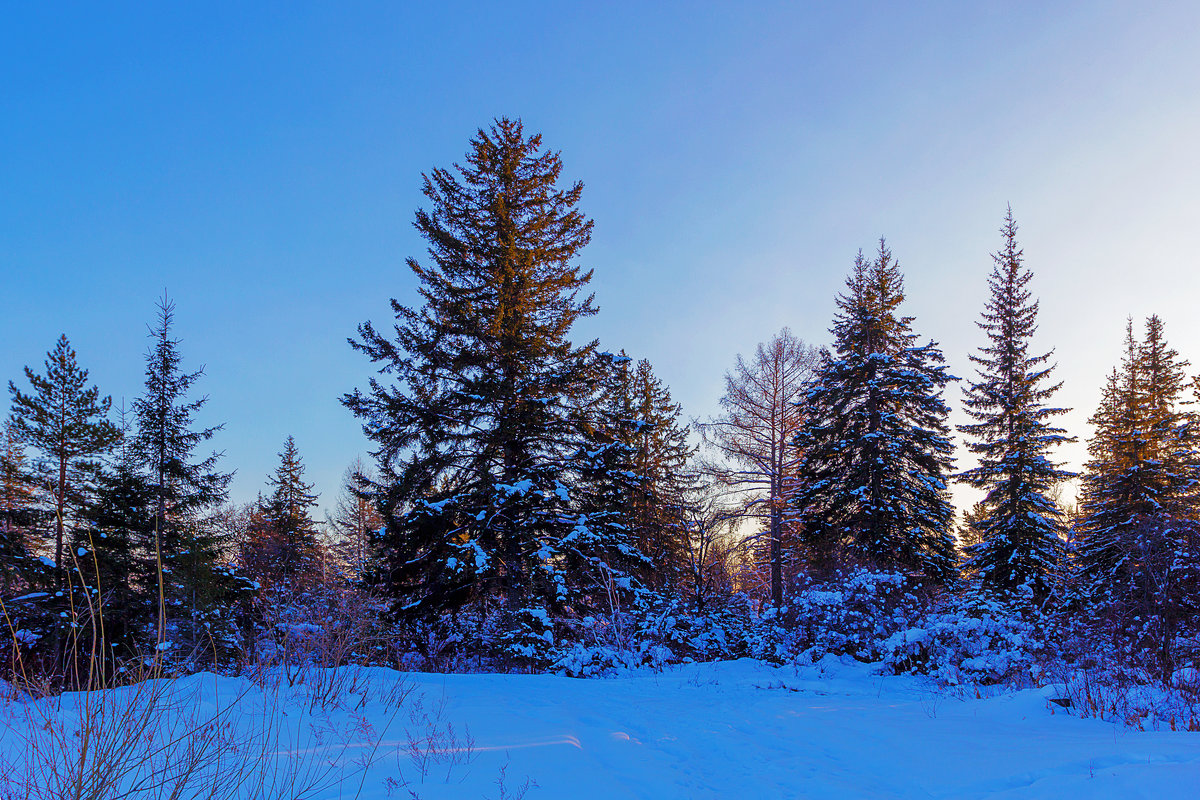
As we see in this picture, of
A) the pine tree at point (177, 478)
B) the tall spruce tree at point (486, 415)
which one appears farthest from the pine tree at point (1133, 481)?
the pine tree at point (177, 478)

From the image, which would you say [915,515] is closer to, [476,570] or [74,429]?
[476,570]

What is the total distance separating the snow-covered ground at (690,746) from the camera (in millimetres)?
4113

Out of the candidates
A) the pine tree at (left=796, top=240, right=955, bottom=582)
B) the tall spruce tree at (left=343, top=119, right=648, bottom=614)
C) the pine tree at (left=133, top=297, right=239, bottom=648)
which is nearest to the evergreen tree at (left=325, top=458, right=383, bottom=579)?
the pine tree at (left=133, top=297, right=239, bottom=648)

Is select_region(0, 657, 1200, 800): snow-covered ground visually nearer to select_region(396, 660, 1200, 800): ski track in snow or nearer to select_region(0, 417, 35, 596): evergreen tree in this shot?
select_region(396, 660, 1200, 800): ski track in snow

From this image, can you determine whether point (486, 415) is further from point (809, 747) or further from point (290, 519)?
point (290, 519)

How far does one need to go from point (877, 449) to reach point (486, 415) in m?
12.2

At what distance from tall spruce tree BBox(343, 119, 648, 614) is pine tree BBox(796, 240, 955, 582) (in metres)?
8.09

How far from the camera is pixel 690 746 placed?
20.1 feet

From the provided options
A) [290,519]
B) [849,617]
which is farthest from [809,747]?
[290,519]

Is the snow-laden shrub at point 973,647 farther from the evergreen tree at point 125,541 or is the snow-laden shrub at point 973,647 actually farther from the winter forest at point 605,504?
the evergreen tree at point 125,541

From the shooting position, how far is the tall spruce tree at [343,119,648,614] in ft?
47.1

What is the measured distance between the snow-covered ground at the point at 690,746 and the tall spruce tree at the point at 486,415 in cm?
580

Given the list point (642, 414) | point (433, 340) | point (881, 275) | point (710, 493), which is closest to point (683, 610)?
point (710, 493)

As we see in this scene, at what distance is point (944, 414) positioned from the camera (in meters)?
19.4
